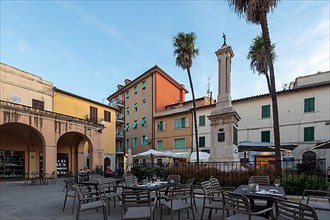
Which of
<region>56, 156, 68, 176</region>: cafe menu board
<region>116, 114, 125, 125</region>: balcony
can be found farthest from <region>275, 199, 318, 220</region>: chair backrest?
<region>116, 114, 125, 125</region>: balcony

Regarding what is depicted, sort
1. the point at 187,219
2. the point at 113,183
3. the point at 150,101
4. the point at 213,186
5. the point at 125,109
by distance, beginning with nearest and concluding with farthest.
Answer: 1. the point at 187,219
2. the point at 213,186
3. the point at 113,183
4. the point at 150,101
5. the point at 125,109

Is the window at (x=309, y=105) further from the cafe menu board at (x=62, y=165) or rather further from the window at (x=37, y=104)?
the window at (x=37, y=104)

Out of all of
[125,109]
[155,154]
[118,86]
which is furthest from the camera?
[118,86]

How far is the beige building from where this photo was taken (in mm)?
16266

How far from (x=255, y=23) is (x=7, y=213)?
1121 centimetres

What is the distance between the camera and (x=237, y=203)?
445 centimetres

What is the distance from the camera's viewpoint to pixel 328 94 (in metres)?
19.7

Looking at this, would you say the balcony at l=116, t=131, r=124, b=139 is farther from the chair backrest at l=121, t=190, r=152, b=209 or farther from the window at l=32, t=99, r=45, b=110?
the chair backrest at l=121, t=190, r=152, b=209

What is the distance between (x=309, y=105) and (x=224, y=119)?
12.6 meters

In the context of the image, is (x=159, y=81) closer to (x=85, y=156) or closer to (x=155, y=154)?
(x=85, y=156)

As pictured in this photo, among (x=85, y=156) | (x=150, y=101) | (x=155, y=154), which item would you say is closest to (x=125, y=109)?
(x=150, y=101)

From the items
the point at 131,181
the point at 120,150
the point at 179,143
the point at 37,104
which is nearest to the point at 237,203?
the point at 131,181

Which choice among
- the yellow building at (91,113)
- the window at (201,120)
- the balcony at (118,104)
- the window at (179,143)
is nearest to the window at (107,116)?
the yellow building at (91,113)

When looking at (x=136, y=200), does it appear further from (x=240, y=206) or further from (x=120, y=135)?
(x=120, y=135)
